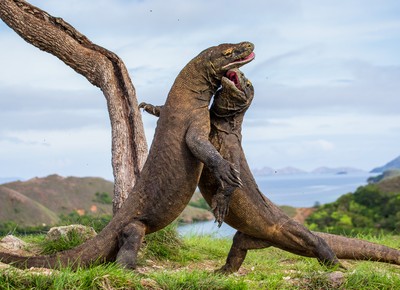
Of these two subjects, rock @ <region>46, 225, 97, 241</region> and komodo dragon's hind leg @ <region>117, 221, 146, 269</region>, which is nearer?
komodo dragon's hind leg @ <region>117, 221, 146, 269</region>

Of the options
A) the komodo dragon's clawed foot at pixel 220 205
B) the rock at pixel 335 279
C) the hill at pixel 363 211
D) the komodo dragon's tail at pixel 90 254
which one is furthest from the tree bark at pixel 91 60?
the hill at pixel 363 211

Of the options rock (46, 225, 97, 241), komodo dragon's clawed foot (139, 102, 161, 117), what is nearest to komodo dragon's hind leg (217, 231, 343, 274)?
komodo dragon's clawed foot (139, 102, 161, 117)

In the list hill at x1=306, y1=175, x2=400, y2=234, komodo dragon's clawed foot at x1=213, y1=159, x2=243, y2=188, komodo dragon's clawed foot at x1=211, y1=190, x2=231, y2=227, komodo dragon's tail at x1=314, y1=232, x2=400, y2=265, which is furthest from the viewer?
hill at x1=306, y1=175, x2=400, y2=234

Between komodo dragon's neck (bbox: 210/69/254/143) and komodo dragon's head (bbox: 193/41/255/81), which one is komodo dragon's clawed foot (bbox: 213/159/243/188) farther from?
komodo dragon's head (bbox: 193/41/255/81)

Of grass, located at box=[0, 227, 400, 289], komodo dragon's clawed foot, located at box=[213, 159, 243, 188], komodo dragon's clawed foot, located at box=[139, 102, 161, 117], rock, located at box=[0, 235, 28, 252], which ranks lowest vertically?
rock, located at box=[0, 235, 28, 252]

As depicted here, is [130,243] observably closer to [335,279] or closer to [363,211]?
[335,279]

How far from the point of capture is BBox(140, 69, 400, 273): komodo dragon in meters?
6.78

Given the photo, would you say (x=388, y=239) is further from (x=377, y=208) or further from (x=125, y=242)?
(x=377, y=208)

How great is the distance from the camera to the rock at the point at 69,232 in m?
9.45

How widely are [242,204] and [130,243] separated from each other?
3.89ft

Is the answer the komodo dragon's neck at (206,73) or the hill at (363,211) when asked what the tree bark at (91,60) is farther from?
the hill at (363,211)

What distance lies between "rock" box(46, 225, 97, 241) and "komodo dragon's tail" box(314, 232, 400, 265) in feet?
10.9

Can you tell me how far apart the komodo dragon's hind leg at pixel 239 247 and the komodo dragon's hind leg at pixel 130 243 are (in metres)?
1.20

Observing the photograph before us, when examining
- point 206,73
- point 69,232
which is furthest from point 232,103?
point 69,232
